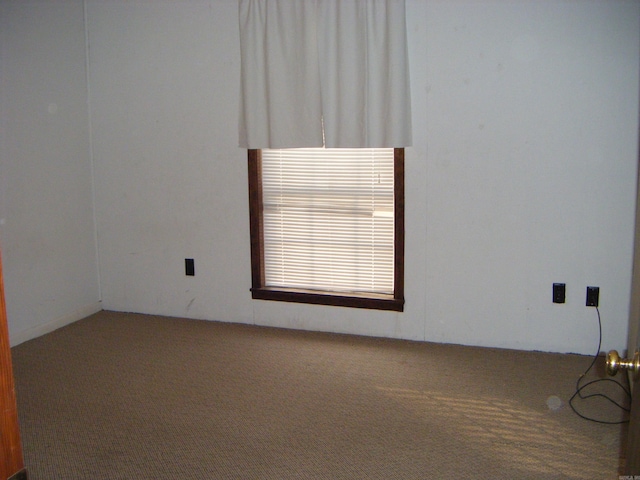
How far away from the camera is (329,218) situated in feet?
12.5

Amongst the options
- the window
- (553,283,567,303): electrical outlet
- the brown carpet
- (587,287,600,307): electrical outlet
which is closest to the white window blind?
the window

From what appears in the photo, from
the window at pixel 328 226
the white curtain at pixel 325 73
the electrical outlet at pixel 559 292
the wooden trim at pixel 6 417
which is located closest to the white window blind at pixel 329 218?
the window at pixel 328 226

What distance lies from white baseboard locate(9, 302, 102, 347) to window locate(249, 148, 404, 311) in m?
1.21

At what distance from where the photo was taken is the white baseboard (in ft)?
12.1

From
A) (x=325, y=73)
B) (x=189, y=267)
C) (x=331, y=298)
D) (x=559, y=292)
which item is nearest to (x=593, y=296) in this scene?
(x=559, y=292)

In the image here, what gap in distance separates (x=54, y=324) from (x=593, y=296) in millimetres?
3271

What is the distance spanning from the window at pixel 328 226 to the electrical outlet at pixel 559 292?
0.85m

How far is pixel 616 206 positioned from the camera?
3.24 metres

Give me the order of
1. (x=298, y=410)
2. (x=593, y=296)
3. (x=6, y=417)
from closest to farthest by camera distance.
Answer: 1. (x=6, y=417)
2. (x=298, y=410)
3. (x=593, y=296)

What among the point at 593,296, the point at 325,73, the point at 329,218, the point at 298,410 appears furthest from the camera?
the point at 329,218

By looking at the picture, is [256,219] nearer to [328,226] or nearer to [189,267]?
[328,226]

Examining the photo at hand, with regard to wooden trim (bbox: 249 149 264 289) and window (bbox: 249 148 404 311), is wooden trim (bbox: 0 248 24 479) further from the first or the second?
wooden trim (bbox: 249 149 264 289)

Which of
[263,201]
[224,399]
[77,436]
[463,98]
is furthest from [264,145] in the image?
[77,436]

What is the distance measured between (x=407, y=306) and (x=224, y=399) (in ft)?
4.22
